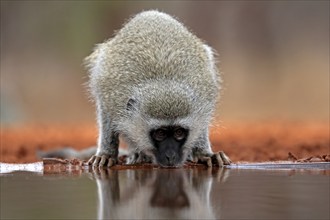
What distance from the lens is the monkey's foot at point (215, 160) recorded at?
6.86 m

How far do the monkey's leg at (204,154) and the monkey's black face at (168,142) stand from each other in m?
0.40

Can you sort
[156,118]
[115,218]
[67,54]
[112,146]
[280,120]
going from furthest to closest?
Answer: [67,54] < [280,120] < [112,146] < [156,118] < [115,218]

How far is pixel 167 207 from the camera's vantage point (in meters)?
4.37

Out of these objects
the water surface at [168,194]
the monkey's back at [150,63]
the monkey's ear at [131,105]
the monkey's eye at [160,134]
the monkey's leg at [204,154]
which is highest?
the monkey's back at [150,63]

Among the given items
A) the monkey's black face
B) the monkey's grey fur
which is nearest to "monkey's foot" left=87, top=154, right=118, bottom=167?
the monkey's grey fur

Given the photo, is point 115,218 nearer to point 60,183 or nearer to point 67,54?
point 60,183

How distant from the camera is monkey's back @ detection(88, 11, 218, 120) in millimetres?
6734

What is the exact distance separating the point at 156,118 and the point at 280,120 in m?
8.79

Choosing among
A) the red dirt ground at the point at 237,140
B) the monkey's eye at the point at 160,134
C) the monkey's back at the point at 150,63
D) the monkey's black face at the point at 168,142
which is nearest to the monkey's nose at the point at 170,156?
the monkey's black face at the point at 168,142

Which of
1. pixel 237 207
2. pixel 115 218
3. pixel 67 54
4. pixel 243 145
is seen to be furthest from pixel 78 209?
pixel 67 54

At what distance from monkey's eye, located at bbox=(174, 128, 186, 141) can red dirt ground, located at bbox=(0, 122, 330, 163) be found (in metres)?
2.71

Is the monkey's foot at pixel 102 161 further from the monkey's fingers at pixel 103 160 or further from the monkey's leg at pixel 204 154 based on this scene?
the monkey's leg at pixel 204 154

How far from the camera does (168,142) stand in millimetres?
6578

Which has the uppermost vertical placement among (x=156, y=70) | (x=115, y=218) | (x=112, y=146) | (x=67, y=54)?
(x=67, y=54)
